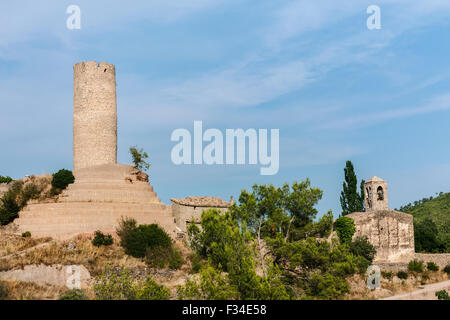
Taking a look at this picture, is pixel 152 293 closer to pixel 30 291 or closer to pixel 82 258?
pixel 30 291

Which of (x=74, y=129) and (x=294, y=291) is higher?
(x=74, y=129)

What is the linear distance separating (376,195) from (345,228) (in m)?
4.06

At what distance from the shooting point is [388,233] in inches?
1389

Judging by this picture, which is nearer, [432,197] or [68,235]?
[68,235]

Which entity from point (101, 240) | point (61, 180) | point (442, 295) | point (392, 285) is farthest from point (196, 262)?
point (392, 285)

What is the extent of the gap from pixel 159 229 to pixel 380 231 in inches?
611

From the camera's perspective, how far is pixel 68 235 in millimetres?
27750

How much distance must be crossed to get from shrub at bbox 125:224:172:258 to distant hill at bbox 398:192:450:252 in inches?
1105

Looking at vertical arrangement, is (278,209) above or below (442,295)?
above

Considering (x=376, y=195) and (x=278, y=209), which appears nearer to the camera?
(x=278, y=209)

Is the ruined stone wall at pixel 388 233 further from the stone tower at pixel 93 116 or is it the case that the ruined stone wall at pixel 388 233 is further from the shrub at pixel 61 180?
the shrub at pixel 61 180
